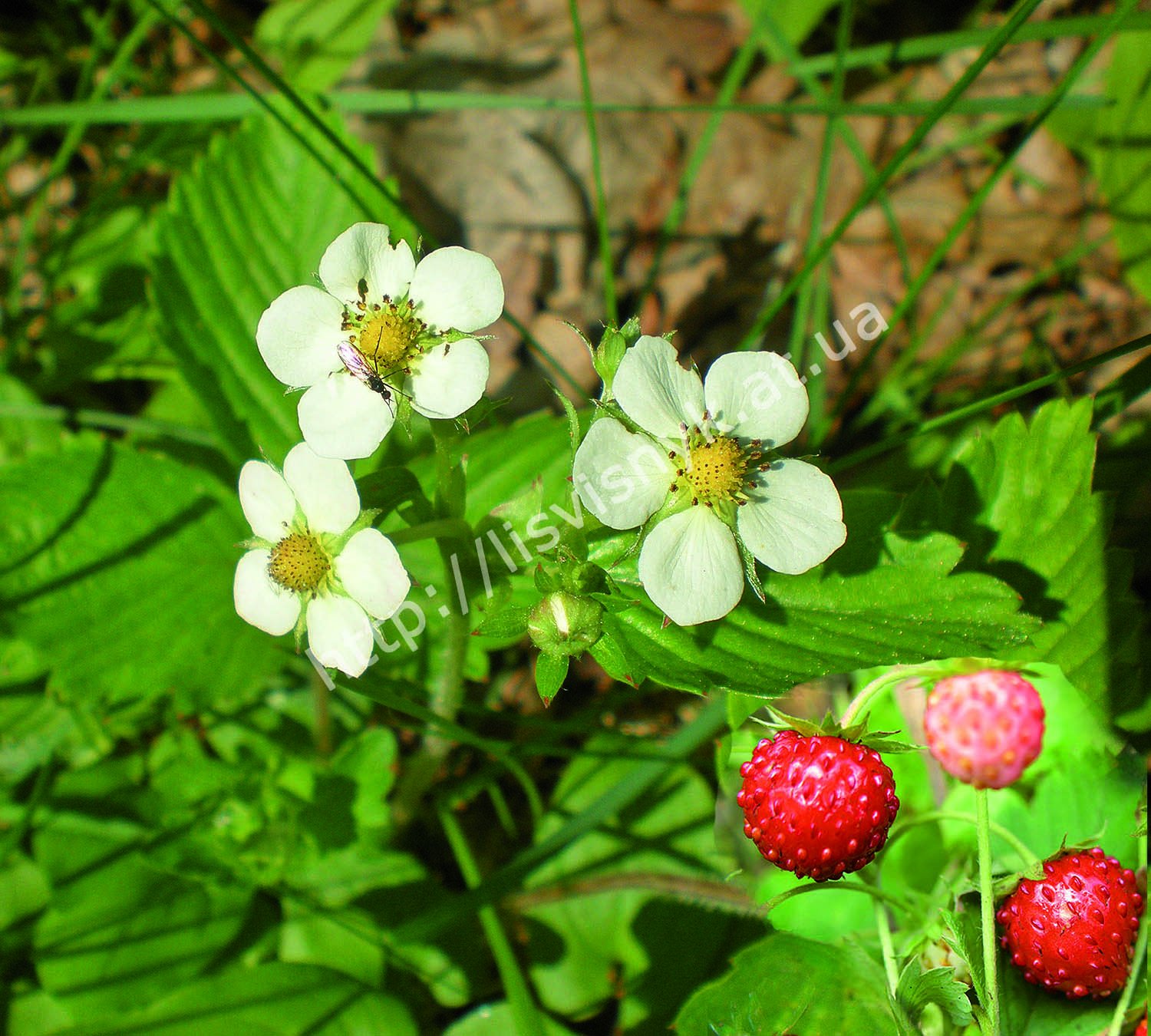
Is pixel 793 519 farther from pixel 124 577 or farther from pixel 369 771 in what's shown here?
pixel 124 577

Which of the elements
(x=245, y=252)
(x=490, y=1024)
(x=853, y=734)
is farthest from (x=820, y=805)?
(x=245, y=252)

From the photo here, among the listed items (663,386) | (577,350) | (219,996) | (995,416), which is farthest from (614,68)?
(219,996)

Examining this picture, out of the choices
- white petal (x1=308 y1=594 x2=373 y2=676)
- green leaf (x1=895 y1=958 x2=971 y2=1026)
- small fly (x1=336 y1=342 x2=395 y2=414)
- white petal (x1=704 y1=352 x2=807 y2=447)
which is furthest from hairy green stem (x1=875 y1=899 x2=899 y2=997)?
small fly (x1=336 y1=342 x2=395 y2=414)

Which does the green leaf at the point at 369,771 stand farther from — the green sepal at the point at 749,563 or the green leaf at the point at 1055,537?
the green leaf at the point at 1055,537

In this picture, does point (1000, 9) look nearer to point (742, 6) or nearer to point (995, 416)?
point (742, 6)

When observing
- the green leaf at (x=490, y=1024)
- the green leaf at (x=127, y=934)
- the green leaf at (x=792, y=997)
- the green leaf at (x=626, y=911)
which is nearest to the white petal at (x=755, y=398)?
the green leaf at (x=792, y=997)

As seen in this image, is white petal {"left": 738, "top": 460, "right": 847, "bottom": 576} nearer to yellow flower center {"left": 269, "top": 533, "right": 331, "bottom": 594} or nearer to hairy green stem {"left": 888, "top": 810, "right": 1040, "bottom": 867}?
hairy green stem {"left": 888, "top": 810, "right": 1040, "bottom": 867}
